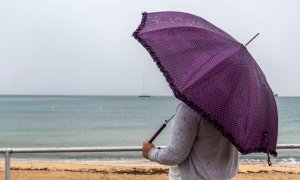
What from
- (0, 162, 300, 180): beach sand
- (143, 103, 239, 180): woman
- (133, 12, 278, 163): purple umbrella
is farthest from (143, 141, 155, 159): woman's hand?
(0, 162, 300, 180): beach sand

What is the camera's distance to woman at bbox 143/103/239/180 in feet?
8.91

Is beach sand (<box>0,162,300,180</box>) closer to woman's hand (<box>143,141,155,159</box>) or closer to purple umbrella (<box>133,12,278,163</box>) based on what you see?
woman's hand (<box>143,141,155,159</box>)

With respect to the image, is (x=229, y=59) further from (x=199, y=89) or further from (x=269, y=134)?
(x=269, y=134)

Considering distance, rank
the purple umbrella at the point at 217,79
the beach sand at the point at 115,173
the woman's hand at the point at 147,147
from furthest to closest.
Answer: the beach sand at the point at 115,173
the woman's hand at the point at 147,147
the purple umbrella at the point at 217,79

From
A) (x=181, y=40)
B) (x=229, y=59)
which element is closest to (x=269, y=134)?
(x=229, y=59)

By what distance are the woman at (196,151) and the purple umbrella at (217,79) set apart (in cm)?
11

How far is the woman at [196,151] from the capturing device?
8.91 ft

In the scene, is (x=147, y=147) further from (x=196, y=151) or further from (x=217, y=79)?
(x=217, y=79)

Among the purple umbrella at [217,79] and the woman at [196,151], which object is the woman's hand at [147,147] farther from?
the purple umbrella at [217,79]

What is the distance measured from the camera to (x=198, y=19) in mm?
3143

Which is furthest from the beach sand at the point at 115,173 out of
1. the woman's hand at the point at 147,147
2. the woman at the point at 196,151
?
the woman at the point at 196,151

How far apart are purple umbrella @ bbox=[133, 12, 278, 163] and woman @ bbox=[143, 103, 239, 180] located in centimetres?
11

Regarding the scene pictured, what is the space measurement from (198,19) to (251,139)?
86cm

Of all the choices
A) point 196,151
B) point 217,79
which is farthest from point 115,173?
point 217,79
